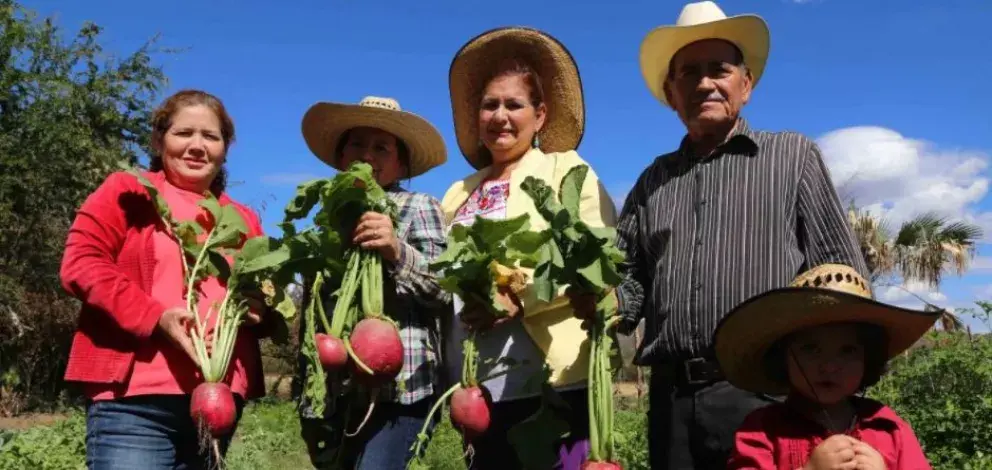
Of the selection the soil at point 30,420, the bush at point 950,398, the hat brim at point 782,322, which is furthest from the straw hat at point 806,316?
the soil at point 30,420

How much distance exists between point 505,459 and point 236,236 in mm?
1253

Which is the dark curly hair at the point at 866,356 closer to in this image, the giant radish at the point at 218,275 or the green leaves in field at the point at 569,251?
the green leaves in field at the point at 569,251

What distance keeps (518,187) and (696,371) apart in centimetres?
92

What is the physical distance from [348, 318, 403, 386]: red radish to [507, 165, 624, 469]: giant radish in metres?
0.53

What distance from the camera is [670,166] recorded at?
3039 millimetres

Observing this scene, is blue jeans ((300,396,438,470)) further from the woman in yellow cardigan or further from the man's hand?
the man's hand

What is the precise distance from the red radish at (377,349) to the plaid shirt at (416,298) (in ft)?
0.50

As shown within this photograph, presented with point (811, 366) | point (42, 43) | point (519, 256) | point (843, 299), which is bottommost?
point (811, 366)

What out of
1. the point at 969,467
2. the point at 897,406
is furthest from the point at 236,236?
the point at 897,406

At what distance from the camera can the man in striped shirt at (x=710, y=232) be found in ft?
8.65

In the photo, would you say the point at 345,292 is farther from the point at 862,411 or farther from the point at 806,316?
the point at 862,411

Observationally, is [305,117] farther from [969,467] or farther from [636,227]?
[969,467]

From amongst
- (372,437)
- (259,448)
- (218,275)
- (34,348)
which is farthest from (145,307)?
(34,348)

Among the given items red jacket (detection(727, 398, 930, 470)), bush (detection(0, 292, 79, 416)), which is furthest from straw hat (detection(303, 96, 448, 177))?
bush (detection(0, 292, 79, 416))
